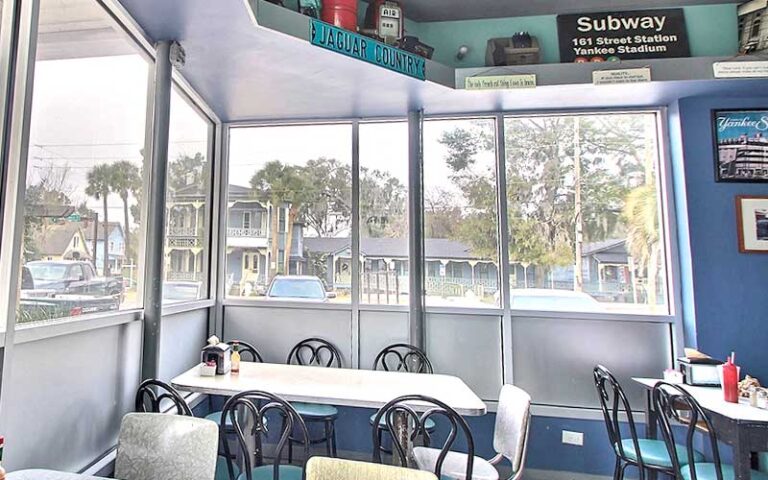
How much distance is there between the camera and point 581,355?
9.58 feet

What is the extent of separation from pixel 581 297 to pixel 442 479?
1.80 m

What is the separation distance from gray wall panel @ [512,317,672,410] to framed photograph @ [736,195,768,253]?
0.77m

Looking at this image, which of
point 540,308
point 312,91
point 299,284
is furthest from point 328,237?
point 540,308

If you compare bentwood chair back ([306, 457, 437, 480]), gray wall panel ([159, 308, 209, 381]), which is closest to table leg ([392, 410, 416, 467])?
bentwood chair back ([306, 457, 437, 480])

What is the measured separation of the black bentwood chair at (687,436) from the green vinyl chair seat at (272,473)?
186 centimetres

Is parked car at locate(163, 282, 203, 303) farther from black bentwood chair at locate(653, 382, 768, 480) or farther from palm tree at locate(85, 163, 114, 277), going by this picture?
black bentwood chair at locate(653, 382, 768, 480)

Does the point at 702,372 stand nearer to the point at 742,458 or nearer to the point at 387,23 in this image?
the point at 742,458

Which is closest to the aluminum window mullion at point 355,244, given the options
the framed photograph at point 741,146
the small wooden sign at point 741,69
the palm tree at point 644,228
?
the palm tree at point 644,228

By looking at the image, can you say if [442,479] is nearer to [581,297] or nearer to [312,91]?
[581,297]

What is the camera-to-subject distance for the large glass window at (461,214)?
3.12 m

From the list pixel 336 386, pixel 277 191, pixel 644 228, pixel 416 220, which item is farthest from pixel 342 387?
pixel 644 228

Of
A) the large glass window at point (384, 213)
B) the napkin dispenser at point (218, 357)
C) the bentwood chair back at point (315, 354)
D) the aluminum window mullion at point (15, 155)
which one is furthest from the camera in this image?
the large glass window at point (384, 213)

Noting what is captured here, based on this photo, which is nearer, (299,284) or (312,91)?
(312,91)

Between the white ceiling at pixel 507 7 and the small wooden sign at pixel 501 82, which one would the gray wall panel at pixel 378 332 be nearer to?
the small wooden sign at pixel 501 82
